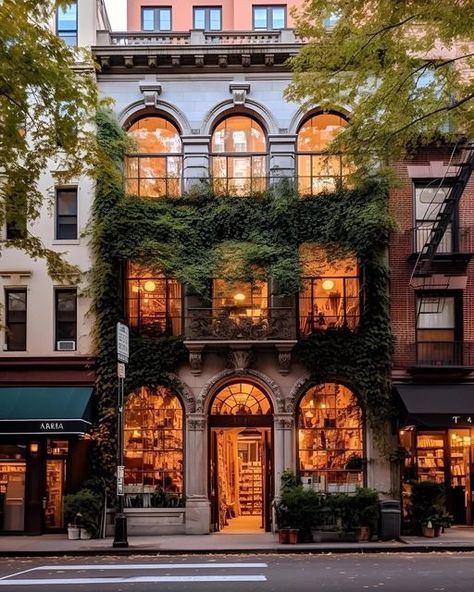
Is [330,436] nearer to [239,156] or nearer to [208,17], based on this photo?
[239,156]

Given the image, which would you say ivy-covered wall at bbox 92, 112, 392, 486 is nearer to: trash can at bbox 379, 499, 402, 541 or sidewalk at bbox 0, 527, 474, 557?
sidewalk at bbox 0, 527, 474, 557

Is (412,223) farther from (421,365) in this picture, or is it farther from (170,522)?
(170,522)

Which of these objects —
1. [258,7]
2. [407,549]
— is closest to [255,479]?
[407,549]

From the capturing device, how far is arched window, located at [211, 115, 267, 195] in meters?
26.9

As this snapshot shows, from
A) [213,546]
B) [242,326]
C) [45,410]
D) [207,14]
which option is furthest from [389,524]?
[207,14]

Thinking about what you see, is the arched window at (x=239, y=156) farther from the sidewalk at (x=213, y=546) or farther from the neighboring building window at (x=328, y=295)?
the sidewalk at (x=213, y=546)

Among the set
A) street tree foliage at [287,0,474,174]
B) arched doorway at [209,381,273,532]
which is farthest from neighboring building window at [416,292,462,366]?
street tree foliage at [287,0,474,174]

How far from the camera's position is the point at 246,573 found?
16031 millimetres

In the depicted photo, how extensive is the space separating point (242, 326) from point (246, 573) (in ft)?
34.1

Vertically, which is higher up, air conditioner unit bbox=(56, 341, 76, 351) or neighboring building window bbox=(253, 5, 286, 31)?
neighboring building window bbox=(253, 5, 286, 31)

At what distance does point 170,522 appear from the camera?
25359 millimetres

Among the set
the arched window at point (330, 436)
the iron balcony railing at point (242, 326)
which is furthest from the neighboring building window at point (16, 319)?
the arched window at point (330, 436)

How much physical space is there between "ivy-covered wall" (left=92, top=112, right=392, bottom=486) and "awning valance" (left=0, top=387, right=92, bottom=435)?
0.81 meters

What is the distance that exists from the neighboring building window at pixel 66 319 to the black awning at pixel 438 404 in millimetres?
9882
